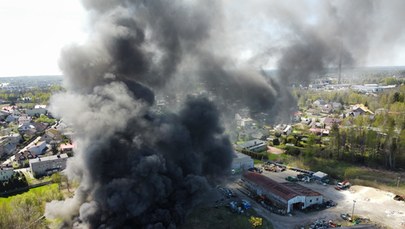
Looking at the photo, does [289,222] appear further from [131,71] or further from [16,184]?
[16,184]

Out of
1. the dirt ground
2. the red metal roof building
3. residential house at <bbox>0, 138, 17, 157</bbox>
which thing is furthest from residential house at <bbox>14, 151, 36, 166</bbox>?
the dirt ground

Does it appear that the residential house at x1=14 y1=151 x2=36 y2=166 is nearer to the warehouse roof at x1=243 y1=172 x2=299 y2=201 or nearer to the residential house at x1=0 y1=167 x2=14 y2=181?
the residential house at x1=0 y1=167 x2=14 y2=181

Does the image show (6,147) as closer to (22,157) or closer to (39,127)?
(22,157)

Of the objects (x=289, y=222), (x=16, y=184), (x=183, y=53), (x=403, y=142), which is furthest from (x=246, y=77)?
(x=16, y=184)

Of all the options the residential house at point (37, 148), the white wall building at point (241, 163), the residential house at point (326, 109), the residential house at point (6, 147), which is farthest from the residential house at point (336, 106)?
the residential house at point (6, 147)

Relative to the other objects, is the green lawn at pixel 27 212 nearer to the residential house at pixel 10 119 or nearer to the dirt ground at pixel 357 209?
the dirt ground at pixel 357 209

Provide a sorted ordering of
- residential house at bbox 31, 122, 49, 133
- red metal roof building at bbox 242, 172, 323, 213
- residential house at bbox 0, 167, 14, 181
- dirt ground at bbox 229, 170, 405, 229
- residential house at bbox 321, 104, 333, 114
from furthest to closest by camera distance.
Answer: residential house at bbox 321, 104, 333, 114 → residential house at bbox 31, 122, 49, 133 → residential house at bbox 0, 167, 14, 181 → red metal roof building at bbox 242, 172, 323, 213 → dirt ground at bbox 229, 170, 405, 229

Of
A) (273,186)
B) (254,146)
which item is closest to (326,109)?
(254,146)
